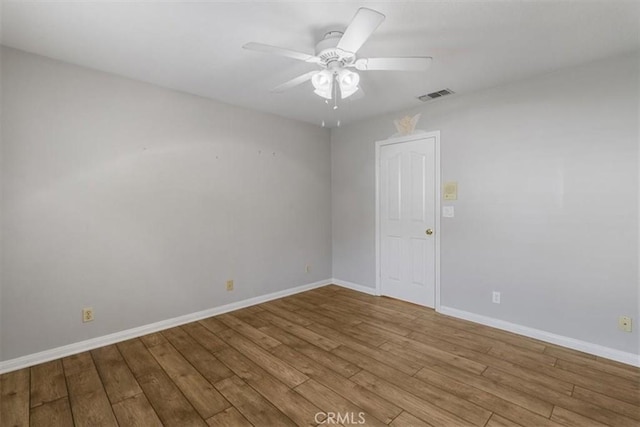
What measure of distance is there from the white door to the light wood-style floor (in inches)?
31.1

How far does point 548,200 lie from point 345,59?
225 cm

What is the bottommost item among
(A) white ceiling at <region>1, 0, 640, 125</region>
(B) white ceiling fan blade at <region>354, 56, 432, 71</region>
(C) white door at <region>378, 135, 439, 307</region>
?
(C) white door at <region>378, 135, 439, 307</region>

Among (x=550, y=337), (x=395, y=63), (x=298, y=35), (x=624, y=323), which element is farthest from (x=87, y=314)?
(x=624, y=323)

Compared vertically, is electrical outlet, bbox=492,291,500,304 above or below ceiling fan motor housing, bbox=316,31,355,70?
below

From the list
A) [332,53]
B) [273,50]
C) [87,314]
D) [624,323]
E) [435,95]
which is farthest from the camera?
[435,95]

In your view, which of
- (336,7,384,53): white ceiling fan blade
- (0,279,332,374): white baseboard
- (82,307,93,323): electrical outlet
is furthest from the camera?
(82,307,93,323): electrical outlet

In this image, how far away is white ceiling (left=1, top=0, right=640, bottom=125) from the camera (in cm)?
180

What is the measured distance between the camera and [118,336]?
273cm

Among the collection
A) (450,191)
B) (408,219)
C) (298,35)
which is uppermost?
(298,35)

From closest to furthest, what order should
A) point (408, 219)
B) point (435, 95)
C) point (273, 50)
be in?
point (273, 50) < point (435, 95) < point (408, 219)

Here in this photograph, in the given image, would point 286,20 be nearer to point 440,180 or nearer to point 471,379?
point 440,180

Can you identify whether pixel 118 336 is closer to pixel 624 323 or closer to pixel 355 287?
pixel 355 287

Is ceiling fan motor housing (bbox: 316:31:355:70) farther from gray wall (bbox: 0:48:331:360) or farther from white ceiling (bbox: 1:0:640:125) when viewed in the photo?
gray wall (bbox: 0:48:331:360)

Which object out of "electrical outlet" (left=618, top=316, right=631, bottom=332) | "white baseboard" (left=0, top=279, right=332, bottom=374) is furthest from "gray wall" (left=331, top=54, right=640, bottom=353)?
"white baseboard" (left=0, top=279, right=332, bottom=374)
